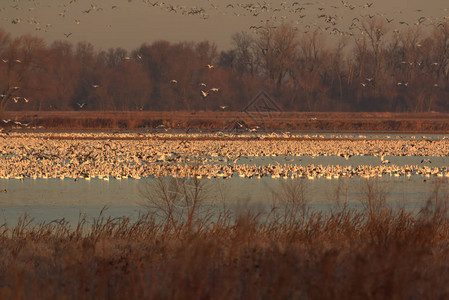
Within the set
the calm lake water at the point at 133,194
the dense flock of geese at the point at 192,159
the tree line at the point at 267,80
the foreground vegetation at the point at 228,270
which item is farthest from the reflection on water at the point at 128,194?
the tree line at the point at 267,80

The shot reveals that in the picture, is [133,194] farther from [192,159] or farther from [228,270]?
[228,270]

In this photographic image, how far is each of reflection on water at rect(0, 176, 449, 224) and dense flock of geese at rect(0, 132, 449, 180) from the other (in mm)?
871

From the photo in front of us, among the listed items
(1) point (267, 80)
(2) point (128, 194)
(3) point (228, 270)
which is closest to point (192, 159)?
(2) point (128, 194)

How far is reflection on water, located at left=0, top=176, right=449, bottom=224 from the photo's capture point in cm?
1583

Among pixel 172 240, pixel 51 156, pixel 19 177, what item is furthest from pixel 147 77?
pixel 172 240

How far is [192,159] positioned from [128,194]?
34.4 ft

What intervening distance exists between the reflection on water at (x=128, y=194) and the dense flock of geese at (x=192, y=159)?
2.86 ft

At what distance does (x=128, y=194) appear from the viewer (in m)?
18.5

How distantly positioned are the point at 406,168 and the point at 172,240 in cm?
1632

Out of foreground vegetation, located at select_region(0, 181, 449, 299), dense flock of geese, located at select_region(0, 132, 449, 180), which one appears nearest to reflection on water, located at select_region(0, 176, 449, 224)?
dense flock of geese, located at select_region(0, 132, 449, 180)

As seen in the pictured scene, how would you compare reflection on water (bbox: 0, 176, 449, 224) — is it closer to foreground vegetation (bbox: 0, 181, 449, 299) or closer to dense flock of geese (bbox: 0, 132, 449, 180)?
dense flock of geese (bbox: 0, 132, 449, 180)

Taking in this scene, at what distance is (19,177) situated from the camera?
22141 millimetres

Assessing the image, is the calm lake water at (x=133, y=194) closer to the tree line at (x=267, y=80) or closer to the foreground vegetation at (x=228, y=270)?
the foreground vegetation at (x=228, y=270)

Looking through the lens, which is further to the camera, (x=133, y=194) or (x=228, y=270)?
(x=133, y=194)
